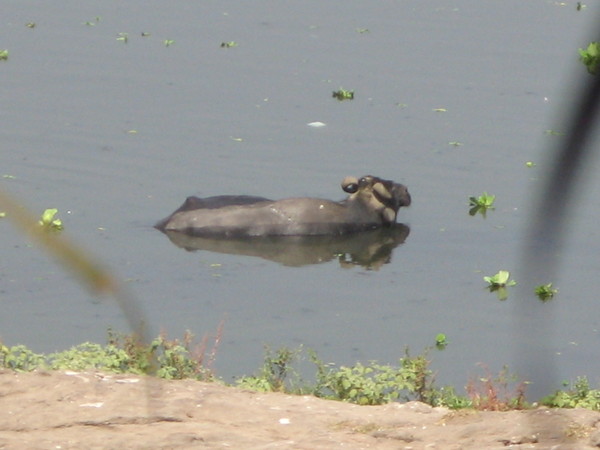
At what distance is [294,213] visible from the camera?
38.4 ft

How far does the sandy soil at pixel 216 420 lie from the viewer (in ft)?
17.0

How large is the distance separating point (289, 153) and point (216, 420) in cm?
789

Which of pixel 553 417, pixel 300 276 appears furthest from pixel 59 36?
pixel 553 417

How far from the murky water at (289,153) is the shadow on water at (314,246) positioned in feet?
0.52

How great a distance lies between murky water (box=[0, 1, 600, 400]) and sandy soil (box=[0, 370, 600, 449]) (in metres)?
Answer: 0.58

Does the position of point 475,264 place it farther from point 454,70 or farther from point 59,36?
point 59,36

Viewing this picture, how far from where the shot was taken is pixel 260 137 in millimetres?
13961

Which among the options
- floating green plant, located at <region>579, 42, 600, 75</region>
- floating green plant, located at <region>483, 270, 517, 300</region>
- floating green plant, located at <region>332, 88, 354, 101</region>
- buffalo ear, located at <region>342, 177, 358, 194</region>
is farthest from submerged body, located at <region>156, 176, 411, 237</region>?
floating green plant, located at <region>579, 42, 600, 75</region>

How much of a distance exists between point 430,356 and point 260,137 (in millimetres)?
5807

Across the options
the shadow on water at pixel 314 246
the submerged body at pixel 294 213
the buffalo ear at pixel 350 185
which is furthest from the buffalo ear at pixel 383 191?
the shadow on water at pixel 314 246

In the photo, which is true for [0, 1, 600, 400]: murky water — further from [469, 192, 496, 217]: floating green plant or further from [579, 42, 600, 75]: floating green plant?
[579, 42, 600, 75]: floating green plant

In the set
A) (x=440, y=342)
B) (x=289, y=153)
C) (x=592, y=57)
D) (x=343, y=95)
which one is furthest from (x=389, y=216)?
(x=592, y=57)

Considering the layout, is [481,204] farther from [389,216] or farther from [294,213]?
[294,213]

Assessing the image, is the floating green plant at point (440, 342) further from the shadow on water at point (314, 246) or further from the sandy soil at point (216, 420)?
the sandy soil at point (216, 420)
